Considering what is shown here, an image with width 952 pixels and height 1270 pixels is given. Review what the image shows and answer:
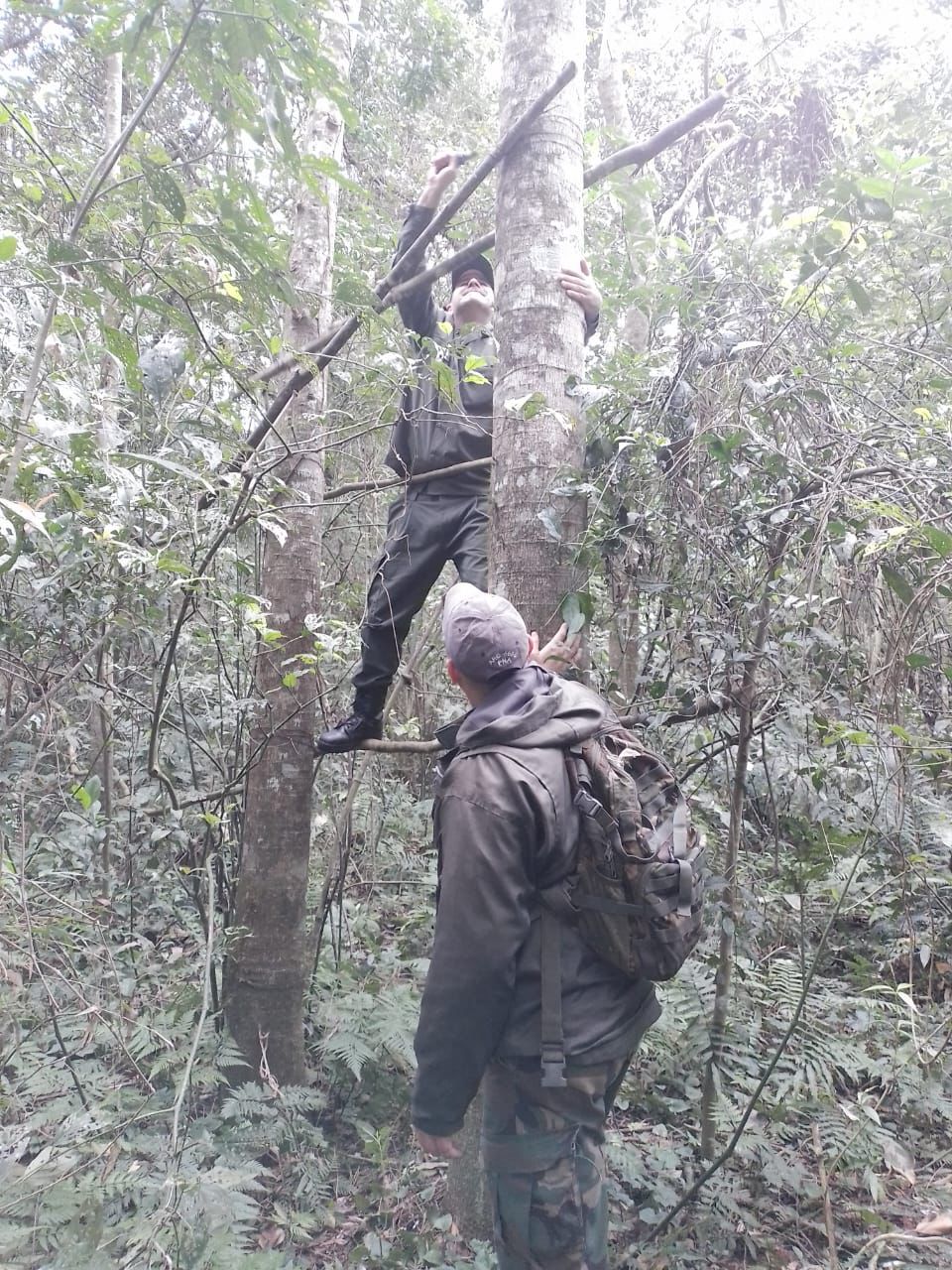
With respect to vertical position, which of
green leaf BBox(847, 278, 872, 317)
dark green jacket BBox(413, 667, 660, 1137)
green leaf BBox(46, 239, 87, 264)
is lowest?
dark green jacket BBox(413, 667, 660, 1137)

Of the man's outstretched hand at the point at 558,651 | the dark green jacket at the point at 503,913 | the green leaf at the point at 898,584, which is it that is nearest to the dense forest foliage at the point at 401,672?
the green leaf at the point at 898,584

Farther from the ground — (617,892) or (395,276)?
(395,276)

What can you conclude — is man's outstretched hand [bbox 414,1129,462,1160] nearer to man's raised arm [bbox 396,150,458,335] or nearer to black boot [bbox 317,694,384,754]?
black boot [bbox 317,694,384,754]

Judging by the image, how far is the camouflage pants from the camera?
6.86 ft

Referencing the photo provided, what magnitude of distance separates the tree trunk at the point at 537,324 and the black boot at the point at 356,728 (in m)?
1.25

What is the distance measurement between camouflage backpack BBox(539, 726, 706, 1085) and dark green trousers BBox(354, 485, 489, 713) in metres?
1.56

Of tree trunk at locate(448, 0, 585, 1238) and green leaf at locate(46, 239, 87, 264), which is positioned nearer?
green leaf at locate(46, 239, 87, 264)

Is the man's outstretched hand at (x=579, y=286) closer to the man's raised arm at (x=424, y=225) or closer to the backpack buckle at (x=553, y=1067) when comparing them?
the man's raised arm at (x=424, y=225)

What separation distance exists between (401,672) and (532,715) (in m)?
1.80

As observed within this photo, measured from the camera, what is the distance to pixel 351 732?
3646 millimetres

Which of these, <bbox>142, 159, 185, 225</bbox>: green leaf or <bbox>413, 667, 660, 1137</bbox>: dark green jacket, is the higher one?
<bbox>142, 159, 185, 225</bbox>: green leaf

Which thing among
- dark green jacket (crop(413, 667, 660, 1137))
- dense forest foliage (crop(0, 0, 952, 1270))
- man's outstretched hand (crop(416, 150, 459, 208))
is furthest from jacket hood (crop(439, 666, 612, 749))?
man's outstretched hand (crop(416, 150, 459, 208))

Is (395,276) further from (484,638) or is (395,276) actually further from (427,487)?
(484,638)

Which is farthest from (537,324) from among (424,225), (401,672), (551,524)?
(401,672)
